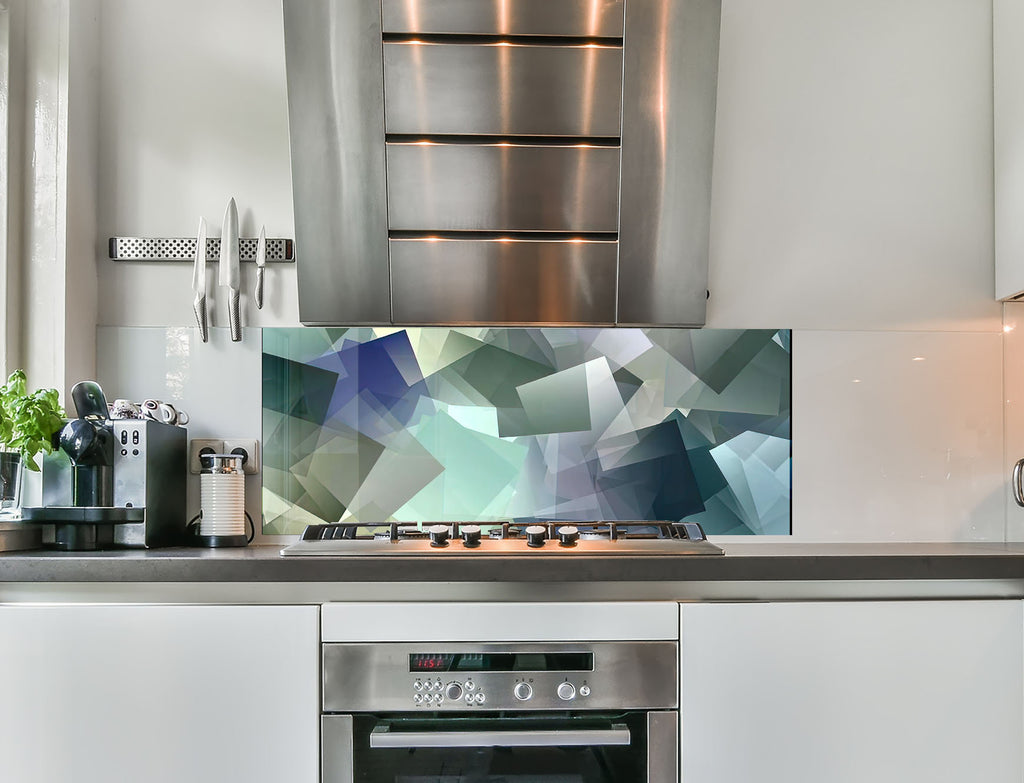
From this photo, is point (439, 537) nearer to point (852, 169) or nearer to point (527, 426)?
point (527, 426)

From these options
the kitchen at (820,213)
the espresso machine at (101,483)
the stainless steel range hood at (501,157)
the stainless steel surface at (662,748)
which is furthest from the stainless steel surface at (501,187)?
the stainless steel surface at (662,748)

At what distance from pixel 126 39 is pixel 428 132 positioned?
2.83ft

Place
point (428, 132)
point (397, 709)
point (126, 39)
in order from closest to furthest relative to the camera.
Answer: point (397, 709) → point (428, 132) → point (126, 39)

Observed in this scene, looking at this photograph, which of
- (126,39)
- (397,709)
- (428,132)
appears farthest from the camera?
(126,39)

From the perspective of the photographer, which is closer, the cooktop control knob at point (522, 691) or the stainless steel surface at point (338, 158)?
the cooktop control knob at point (522, 691)

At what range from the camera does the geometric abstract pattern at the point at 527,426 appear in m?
2.10

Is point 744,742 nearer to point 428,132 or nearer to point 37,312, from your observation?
point 428,132

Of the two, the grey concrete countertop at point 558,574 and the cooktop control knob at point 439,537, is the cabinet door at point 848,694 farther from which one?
the cooktop control knob at point 439,537

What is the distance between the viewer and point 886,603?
1556 mm

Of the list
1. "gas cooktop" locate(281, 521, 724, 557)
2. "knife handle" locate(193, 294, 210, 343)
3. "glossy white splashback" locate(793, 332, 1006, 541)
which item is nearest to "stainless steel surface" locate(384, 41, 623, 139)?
"knife handle" locate(193, 294, 210, 343)

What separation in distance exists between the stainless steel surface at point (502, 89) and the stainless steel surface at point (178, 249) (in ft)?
1.40

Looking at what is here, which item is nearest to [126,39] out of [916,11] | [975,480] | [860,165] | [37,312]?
[37,312]

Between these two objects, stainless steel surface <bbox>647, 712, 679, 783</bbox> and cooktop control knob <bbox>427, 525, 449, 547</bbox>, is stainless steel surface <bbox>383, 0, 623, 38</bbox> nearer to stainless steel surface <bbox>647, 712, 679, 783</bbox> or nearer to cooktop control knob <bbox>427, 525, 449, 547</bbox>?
cooktop control knob <bbox>427, 525, 449, 547</bbox>

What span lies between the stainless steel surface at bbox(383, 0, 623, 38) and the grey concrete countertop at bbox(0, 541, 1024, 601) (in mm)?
1183
